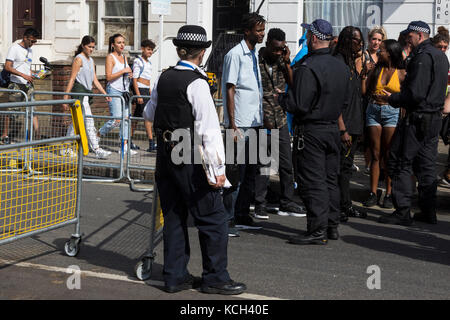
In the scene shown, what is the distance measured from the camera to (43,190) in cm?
683

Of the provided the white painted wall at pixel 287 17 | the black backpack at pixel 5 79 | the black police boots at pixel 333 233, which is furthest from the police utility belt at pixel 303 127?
the white painted wall at pixel 287 17

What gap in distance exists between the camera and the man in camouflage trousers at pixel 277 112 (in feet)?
26.6

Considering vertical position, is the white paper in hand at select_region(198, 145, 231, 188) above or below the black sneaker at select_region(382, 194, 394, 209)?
above

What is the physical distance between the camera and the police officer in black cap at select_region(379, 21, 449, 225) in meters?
7.97

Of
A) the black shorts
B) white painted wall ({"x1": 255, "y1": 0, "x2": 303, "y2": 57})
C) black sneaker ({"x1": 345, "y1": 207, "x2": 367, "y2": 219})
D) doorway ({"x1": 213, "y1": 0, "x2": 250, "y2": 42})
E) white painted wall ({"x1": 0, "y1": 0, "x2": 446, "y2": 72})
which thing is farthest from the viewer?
doorway ({"x1": 213, "y1": 0, "x2": 250, "y2": 42})

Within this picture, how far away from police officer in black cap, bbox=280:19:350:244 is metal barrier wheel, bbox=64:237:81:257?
2091 millimetres

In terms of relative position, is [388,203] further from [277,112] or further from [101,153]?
[101,153]

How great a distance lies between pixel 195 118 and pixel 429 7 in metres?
9.94

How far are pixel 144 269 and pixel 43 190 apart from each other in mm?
1570

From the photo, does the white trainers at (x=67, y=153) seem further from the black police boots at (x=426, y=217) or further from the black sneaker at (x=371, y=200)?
the black police boots at (x=426, y=217)

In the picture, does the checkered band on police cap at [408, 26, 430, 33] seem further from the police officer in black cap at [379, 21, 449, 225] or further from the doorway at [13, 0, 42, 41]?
the doorway at [13, 0, 42, 41]

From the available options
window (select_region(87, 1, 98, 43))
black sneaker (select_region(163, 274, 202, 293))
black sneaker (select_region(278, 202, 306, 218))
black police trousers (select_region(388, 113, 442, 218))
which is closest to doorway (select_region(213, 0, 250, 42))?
window (select_region(87, 1, 98, 43))

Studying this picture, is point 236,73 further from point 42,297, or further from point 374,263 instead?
point 42,297

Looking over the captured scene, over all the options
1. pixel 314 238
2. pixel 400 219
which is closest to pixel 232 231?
pixel 314 238
